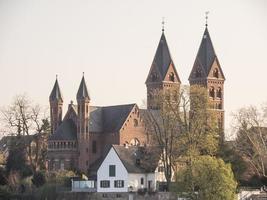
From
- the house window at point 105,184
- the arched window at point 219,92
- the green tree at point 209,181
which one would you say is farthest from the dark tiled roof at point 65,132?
the green tree at point 209,181

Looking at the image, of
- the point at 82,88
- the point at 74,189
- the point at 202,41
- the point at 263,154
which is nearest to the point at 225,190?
the point at 263,154

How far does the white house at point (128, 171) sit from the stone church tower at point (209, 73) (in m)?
34.1

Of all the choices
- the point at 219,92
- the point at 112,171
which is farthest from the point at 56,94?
the point at 112,171

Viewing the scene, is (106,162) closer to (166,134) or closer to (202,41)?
(166,134)

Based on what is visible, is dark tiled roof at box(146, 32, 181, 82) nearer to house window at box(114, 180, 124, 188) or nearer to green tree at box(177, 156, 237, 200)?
house window at box(114, 180, 124, 188)

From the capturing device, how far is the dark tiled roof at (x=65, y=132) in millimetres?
113438

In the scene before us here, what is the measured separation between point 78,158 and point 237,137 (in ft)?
82.6

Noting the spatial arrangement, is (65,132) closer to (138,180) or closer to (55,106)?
(55,106)

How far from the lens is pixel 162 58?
12950 cm

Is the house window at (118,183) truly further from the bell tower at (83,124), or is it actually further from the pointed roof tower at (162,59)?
the pointed roof tower at (162,59)

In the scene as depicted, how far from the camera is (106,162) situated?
308ft

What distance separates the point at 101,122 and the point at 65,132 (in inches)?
217

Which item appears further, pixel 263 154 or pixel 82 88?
pixel 82 88

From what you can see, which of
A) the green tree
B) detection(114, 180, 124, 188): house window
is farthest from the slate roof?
the green tree
